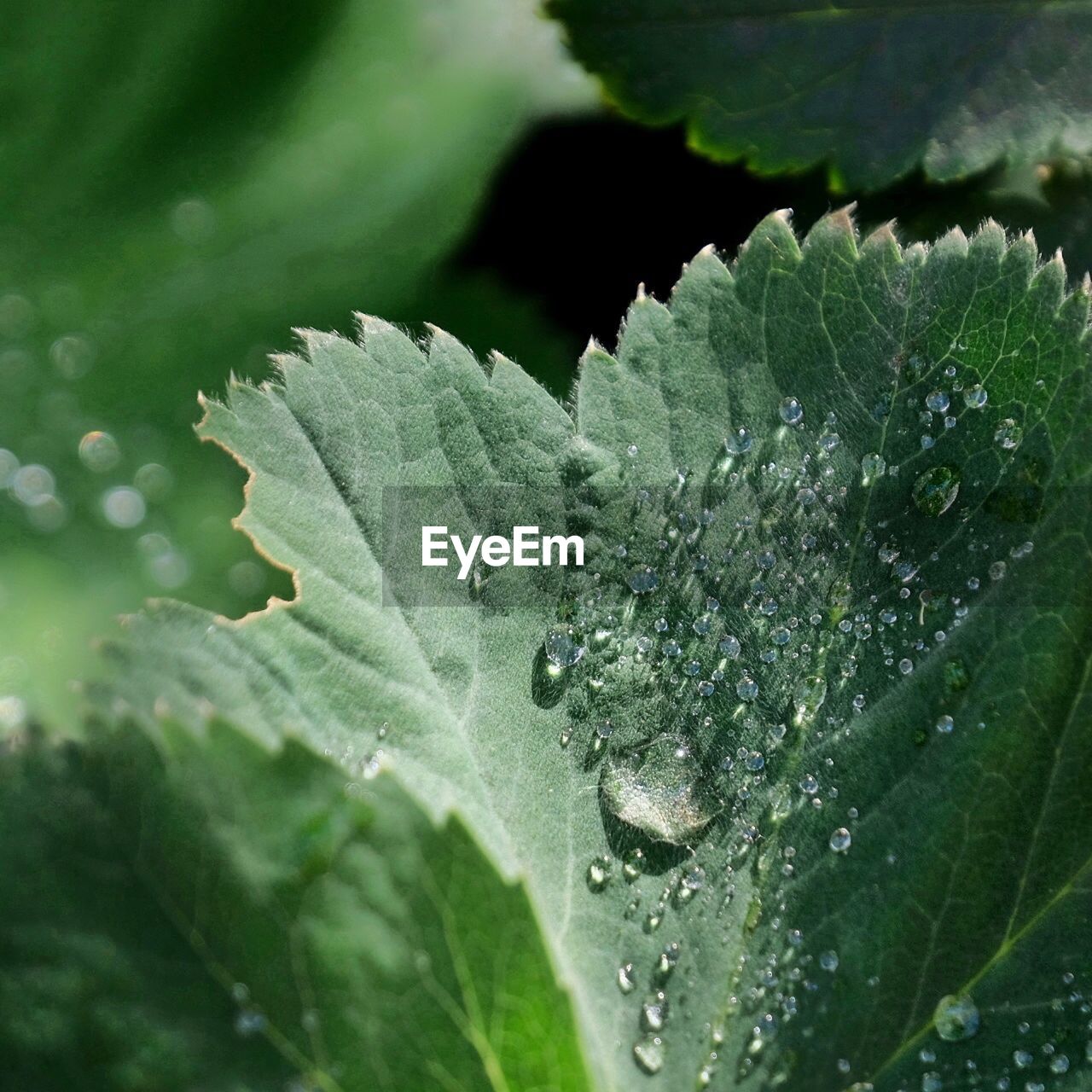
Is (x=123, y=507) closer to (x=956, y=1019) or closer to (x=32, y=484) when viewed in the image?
(x=32, y=484)

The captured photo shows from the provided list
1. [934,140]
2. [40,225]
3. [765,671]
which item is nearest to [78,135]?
[40,225]

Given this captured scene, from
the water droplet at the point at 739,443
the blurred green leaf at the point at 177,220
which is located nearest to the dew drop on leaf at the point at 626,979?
the water droplet at the point at 739,443

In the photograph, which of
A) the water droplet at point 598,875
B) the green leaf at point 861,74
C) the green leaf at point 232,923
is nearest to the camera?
the green leaf at point 232,923

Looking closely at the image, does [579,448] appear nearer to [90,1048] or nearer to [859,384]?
[859,384]

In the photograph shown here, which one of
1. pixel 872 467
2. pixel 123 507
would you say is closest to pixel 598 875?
pixel 872 467

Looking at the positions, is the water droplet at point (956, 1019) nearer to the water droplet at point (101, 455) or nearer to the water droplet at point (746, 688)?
the water droplet at point (746, 688)

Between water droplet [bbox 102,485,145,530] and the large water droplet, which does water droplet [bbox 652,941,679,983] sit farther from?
water droplet [bbox 102,485,145,530]

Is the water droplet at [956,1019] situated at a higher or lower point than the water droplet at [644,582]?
lower

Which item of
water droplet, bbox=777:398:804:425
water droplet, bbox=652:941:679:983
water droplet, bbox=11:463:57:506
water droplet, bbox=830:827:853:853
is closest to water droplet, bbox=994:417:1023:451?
water droplet, bbox=777:398:804:425
